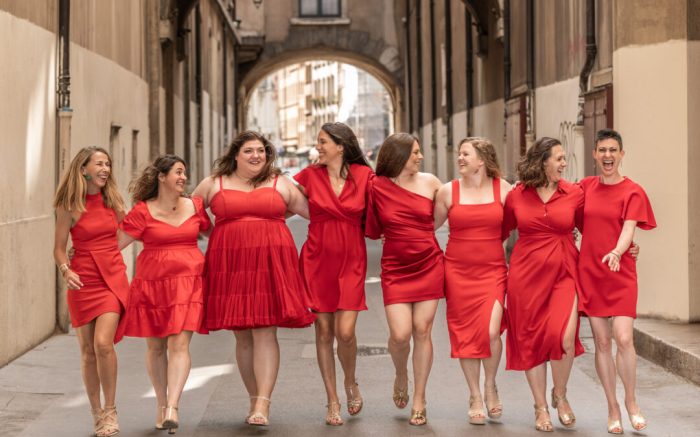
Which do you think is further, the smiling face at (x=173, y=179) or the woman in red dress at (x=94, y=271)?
the smiling face at (x=173, y=179)

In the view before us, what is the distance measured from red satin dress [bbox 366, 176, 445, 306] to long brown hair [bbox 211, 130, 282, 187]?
24.6 inches

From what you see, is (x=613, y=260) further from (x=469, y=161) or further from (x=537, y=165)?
(x=469, y=161)

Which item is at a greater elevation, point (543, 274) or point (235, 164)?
point (235, 164)

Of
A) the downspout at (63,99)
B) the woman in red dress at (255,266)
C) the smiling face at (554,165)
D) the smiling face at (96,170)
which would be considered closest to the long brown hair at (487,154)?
the smiling face at (554,165)

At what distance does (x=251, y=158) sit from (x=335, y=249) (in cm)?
71

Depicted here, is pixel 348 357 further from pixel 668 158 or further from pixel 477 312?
pixel 668 158

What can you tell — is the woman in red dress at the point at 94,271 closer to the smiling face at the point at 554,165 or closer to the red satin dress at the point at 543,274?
the red satin dress at the point at 543,274

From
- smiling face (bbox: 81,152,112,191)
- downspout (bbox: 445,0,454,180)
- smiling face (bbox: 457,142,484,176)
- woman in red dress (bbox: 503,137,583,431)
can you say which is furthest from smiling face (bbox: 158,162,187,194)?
downspout (bbox: 445,0,454,180)

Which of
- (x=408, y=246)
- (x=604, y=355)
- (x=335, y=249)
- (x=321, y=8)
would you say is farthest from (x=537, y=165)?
(x=321, y=8)

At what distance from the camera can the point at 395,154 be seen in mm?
7930

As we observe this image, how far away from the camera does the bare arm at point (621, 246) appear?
7473 millimetres

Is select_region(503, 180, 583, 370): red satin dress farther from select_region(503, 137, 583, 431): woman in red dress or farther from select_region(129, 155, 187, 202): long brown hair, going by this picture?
select_region(129, 155, 187, 202): long brown hair

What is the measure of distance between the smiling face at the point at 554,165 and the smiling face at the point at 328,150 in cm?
118

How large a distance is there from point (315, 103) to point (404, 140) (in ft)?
365
